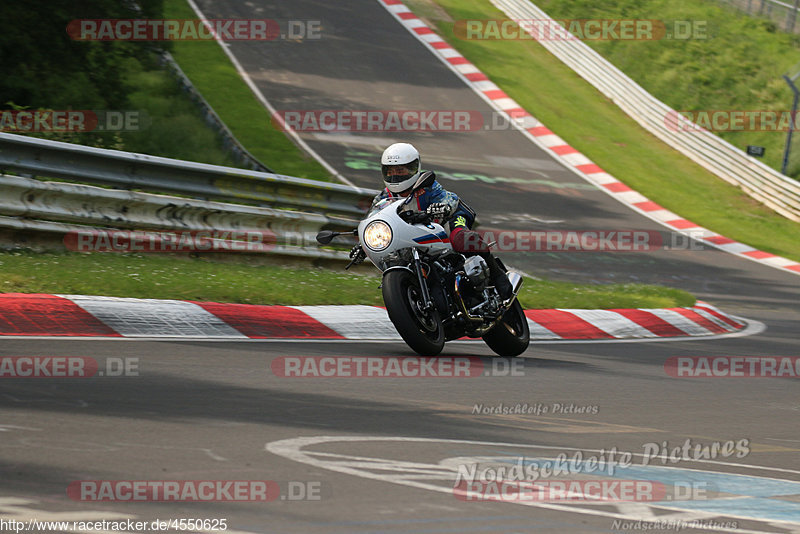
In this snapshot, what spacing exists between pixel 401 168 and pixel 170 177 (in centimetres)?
361

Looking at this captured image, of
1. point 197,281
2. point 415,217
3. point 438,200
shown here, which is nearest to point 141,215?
point 197,281

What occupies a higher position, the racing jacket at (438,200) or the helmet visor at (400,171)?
the helmet visor at (400,171)

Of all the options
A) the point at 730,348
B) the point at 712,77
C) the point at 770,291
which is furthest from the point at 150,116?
the point at 712,77

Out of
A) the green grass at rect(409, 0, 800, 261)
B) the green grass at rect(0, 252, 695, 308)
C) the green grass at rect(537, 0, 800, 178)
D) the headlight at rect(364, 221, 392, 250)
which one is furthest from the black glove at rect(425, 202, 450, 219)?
the green grass at rect(537, 0, 800, 178)

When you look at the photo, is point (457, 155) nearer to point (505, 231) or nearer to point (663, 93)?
point (505, 231)

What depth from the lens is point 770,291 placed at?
60.6 ft

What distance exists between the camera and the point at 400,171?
863 centimetres

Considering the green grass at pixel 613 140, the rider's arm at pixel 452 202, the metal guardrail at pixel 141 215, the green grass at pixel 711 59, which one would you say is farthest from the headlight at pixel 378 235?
the green grass at pixel 711 59

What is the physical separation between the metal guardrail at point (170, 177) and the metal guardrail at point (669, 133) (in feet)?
55.7

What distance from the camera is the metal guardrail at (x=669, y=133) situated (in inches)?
1073

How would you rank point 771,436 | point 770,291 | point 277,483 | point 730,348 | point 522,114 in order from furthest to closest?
point 522,114 < point 770,291 < point 730,348 < point 771,436 < point 277,483

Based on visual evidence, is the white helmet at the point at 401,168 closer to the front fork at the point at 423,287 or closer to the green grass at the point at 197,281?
the front fork at the point at 423,287

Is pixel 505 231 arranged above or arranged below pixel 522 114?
below

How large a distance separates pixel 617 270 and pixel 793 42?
23276 millimetres
